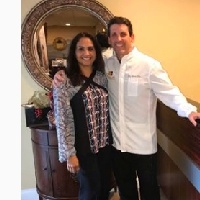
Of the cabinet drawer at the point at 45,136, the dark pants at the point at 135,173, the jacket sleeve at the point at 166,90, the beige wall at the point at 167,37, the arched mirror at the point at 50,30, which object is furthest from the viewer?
the beige wall at the point at 167,37

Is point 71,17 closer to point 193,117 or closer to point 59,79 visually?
point 59,79

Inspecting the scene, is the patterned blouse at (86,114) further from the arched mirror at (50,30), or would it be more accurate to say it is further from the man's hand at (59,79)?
the arched mirror at (50,30)

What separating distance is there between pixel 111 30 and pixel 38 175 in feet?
4.61

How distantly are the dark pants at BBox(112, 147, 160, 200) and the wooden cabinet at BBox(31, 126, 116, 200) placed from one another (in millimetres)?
268

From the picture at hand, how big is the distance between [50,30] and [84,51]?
0.98 metres

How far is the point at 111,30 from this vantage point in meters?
1.77

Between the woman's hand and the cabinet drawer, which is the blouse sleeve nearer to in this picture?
the woman's hand

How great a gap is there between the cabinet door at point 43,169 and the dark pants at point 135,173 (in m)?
0.65

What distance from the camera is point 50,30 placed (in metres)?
2.59

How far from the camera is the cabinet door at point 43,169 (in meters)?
2.34

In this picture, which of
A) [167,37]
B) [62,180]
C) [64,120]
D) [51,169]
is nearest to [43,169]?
[51,169]

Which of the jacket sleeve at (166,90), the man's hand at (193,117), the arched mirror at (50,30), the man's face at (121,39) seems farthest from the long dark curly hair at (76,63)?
→ the arched mirror at (50,30)

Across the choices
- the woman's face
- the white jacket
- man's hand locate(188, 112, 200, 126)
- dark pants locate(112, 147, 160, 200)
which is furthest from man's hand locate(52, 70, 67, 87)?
man's hand locate(188, 112, 200, 126)
